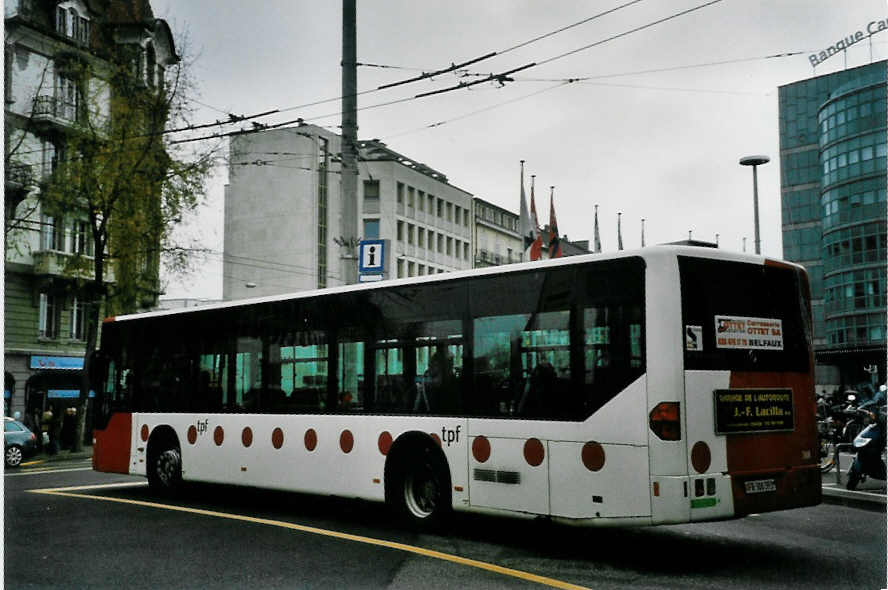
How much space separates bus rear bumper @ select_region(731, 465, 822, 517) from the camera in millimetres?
9195

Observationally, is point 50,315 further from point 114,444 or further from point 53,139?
point 114,444

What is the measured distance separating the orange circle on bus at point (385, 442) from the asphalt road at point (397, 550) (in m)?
0.86

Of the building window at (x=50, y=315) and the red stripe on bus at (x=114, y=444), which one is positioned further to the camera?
the building window at (x=50, y=315)

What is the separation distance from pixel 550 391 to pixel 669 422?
1350 millimetres

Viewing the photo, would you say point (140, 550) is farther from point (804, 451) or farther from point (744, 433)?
point (804, 451)

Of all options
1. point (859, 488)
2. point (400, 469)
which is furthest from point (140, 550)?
point (859, 488)

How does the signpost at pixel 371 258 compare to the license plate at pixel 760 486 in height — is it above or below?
above

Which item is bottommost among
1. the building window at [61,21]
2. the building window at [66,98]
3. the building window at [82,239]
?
the building window at [82,239]

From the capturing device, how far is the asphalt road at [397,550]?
8438 millimetres

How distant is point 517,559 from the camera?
31.1 feet

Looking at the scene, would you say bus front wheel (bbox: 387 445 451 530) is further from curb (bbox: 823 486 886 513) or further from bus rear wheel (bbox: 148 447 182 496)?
curb (bbox: 823 486 886 513)

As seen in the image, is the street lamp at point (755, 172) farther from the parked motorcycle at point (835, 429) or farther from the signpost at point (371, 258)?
the signpost at point (371, 258)

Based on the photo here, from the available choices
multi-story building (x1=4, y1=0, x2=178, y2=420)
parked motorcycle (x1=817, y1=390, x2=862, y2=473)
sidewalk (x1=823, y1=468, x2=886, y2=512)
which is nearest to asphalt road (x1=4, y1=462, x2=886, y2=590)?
sidewalk (x1=823, y1=468, x2=886, y2=512)

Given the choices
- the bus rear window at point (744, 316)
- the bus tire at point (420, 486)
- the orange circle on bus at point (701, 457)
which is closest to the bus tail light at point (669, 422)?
the orange circle on bus at point (701, 457)
